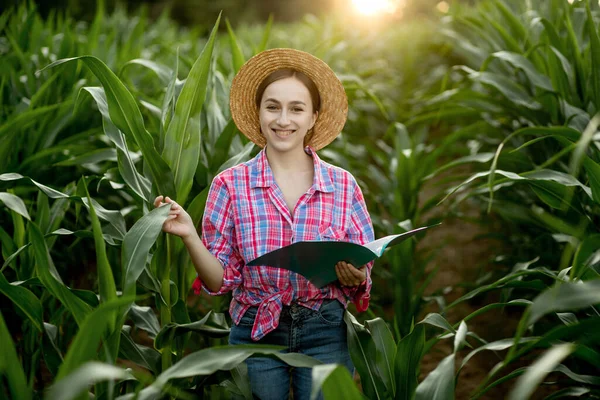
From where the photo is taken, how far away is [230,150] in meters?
1.78

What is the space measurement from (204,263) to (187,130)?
0.97ft

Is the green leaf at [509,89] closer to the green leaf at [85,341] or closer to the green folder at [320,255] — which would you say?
the green folder at [320,255]

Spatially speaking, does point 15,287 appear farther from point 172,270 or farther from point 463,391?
point 463,391

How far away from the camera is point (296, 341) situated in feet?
4.09

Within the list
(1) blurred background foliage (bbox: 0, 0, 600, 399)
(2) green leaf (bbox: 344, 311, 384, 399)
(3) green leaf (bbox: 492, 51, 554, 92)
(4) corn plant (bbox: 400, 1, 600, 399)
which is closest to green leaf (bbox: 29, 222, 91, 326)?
(1) blurred background foliage (bbox: 0, 0, 600, 399)

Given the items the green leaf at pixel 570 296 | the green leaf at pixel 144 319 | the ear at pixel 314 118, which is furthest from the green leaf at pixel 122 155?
the green leaf at pixel 570 296

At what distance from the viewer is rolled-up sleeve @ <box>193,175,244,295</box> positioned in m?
1.24

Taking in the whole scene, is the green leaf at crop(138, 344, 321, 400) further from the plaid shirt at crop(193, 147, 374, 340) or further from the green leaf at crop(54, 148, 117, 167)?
the green leaf at crop(54, 148, 117, 167)

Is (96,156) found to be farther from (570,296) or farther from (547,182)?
(570,296)

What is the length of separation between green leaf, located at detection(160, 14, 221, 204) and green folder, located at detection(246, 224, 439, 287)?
323 millimetres

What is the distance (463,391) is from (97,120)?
170cm

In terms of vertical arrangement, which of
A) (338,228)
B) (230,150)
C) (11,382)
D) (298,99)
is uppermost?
(298,99)

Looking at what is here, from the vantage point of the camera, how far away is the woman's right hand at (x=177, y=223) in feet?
3.74

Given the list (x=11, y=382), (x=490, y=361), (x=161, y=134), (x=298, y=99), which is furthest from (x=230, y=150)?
(x=490, y=361)
